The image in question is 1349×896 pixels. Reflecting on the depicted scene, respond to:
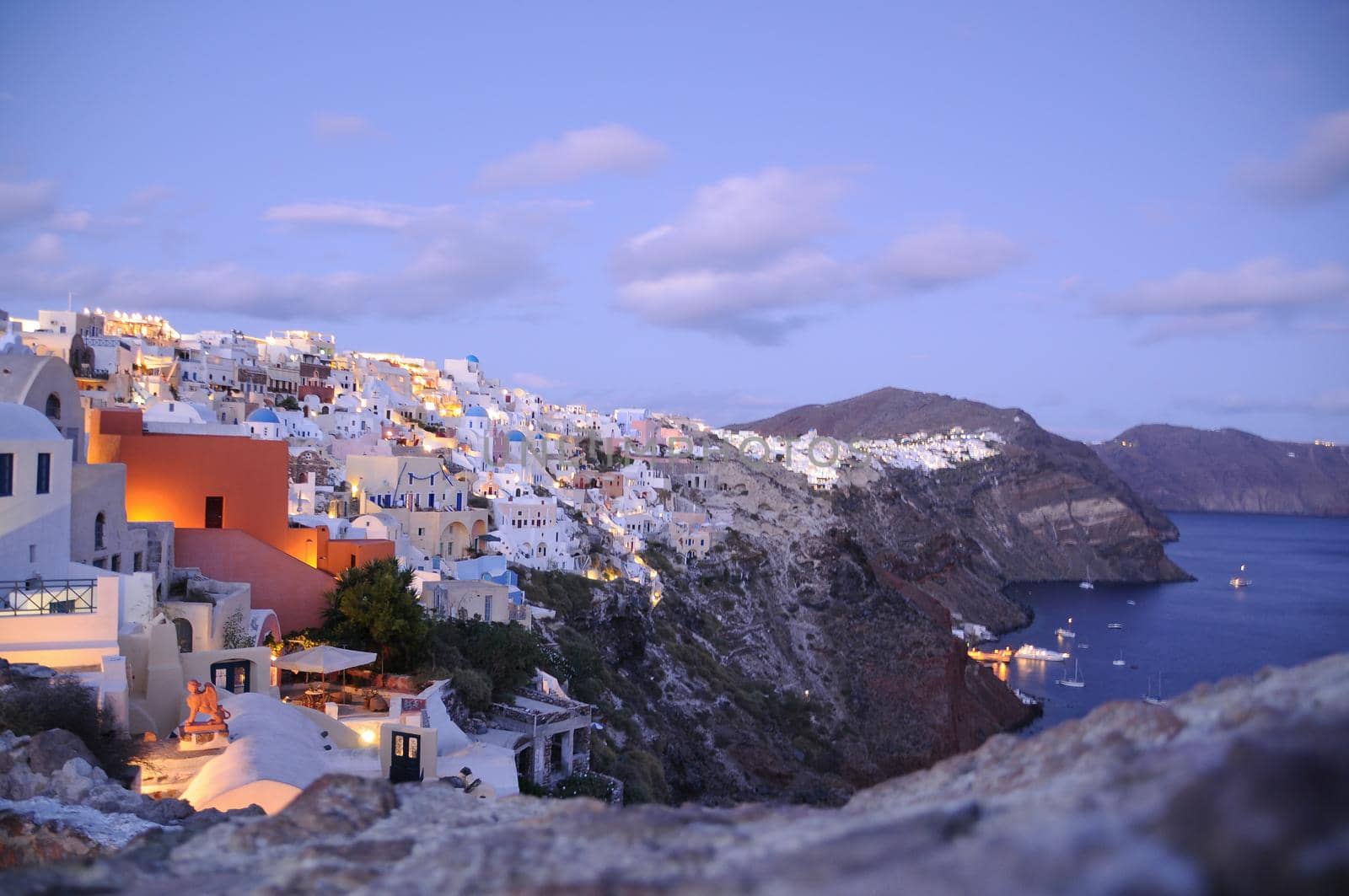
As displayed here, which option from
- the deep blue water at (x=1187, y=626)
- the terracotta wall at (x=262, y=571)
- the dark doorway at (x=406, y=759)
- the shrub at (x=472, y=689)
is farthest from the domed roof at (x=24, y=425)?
the deep blue water at (x=1187, y=626)

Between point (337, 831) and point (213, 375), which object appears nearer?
point (337, 831)

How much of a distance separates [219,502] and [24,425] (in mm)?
6847

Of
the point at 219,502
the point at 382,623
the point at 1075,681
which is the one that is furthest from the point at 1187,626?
the point at 219,502

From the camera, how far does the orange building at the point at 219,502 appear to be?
67.7ft

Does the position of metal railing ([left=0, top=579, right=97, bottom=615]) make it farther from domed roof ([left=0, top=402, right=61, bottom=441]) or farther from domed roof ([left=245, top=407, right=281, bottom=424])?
domed roof ([left=245, top=407, right=281, bottom=424])

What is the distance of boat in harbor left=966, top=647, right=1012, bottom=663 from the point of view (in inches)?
2603

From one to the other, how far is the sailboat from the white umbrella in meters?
52.4

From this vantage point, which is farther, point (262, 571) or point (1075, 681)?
point (1075, 681)

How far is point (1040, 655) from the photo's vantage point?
67.1 m

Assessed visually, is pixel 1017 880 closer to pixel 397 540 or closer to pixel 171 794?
pixel 171 794

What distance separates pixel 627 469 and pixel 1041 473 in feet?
250

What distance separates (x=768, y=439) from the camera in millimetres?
107500

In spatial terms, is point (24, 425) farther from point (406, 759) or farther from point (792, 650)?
point (792, 650)

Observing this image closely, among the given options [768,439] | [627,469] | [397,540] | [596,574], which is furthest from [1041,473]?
[397,540]
